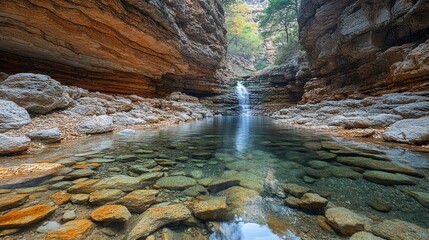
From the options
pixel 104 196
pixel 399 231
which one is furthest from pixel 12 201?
pixel 399 231

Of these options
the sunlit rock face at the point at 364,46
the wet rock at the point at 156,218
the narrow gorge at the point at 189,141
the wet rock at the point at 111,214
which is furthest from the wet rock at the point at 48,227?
the sunlit rock face at the point at 364,46

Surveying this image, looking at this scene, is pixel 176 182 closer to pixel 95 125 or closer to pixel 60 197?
pixel 60 197

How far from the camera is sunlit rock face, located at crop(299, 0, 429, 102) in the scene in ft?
A: 26.5

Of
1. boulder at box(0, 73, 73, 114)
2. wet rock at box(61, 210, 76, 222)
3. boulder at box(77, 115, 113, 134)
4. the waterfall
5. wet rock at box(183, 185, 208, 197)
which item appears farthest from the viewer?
the waterfall

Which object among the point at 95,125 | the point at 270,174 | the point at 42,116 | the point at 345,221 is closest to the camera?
the point at 345,221

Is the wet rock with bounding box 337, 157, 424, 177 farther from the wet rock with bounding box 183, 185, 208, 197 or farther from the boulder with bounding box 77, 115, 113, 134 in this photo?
the boulder with bounding box 77, 115, 113, 134

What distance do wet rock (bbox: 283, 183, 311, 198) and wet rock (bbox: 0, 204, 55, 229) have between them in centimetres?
246

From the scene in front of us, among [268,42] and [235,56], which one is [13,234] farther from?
[268,42]

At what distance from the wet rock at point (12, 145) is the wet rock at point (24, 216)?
7.76 ft

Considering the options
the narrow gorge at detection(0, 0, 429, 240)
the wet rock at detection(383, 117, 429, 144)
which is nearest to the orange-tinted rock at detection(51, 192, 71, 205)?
the narrow gorge at detection(0, 0, 429, 240)

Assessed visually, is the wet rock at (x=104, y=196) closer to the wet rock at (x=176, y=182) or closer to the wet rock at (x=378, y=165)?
the wet rock at (x=176, y=182)

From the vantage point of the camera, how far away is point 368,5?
10289mm

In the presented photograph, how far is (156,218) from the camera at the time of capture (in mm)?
1588

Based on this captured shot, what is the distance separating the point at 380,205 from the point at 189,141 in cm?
422
